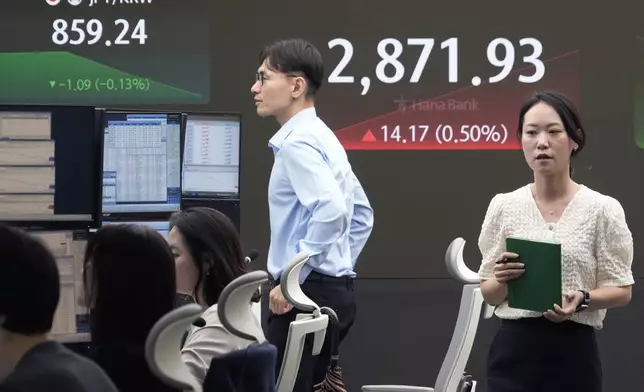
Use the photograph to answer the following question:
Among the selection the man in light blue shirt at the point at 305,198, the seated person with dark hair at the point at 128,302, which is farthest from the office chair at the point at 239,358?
the man in light blue shirt at the point at 305,198

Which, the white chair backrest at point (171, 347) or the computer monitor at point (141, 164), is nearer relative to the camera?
the white chair backrest at point (171, 347)

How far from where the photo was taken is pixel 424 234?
20.0 ft

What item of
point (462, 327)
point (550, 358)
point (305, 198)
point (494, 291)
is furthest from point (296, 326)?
point (462, 327)

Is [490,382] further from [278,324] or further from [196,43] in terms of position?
[196,43]

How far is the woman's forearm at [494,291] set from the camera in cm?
295

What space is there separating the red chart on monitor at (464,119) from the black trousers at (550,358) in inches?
126

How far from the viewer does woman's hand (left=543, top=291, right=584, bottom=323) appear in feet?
9.20

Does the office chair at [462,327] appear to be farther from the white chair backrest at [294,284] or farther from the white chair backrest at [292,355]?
the white chair backrest at [292,355]

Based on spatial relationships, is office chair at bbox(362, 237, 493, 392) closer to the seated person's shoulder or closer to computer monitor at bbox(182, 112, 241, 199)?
computer monitor at bbox(182, 112, 241, 199)

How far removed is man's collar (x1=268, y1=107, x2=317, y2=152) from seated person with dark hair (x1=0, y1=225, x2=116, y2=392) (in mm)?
2035

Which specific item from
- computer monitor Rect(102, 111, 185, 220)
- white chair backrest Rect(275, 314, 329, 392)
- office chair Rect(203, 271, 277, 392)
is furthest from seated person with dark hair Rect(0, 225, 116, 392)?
computer monitor Rect(102, 111, 185, 220)

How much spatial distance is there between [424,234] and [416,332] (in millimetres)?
508

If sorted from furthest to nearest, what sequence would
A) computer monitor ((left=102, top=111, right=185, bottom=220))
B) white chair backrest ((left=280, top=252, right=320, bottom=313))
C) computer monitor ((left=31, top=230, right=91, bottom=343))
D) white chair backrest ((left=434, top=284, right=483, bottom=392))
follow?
white chair backrest ((left=434, top=284, right=483, bottom=392)) → computer monitor ((left=102, top=111, right=185, bottom=220)) → computer monitor ((left=31, top=230, right=91, bottom=343)) → white chair backrest ((left=280, top=252, right=320, bottom=313))

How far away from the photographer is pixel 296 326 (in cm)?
314
